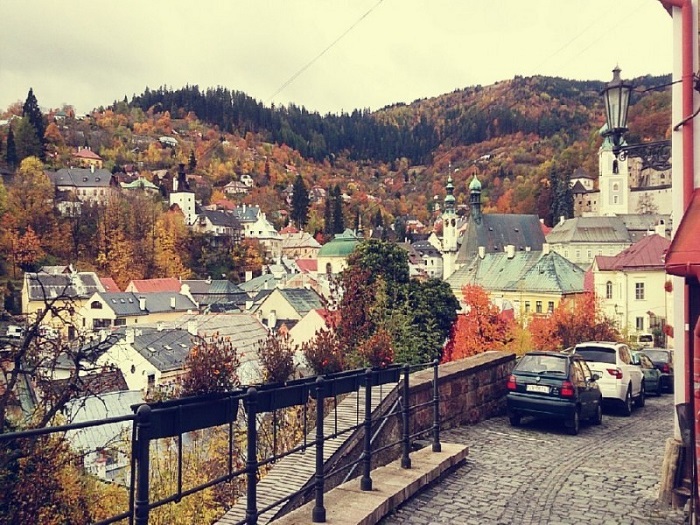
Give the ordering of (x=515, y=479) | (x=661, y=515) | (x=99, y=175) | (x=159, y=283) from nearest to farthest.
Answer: (x=661, y=515)
(x=515, y=479)
(x=159, y=283)
(x=99, y=175)

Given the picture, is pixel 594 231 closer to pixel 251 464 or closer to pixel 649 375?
pixel 649 375

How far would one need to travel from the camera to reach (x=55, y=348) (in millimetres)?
12406

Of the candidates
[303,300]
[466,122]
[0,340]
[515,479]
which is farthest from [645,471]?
[466,122]

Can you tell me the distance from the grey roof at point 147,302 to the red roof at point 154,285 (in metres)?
2.42

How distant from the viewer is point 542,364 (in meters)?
10.4

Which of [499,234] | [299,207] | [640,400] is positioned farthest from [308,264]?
[640,400]

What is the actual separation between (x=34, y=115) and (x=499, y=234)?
81517 mm

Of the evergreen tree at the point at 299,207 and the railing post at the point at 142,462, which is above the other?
the evergreen tree at the point at 299,207

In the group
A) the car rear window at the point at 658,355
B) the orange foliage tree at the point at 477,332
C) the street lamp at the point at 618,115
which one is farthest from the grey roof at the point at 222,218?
the street lamp at the point at 618,115

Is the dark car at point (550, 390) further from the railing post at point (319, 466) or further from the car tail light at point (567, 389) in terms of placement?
the railing post at point (319, 466)

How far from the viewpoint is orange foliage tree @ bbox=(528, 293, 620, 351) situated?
33.2m

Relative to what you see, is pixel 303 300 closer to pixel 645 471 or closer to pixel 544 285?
pixel 544 285

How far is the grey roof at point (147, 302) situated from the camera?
215ft

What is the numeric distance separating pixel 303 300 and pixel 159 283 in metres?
23.6
